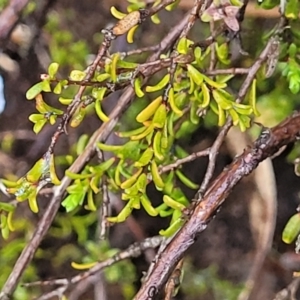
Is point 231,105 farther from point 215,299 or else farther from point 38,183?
point 215,299

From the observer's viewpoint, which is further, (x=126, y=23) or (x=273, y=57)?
(x=273, y=57)

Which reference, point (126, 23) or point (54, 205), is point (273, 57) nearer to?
point (126, 23)

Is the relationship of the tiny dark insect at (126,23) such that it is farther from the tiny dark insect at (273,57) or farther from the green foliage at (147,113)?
the tiny dark insect at (273,57)

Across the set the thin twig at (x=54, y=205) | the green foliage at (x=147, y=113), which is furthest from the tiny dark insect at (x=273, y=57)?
the thin twig at (x=54, y=205)

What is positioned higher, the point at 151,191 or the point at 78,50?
the point at 78,50

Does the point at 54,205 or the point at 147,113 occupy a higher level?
the point at 147,113

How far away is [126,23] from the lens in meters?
0.52

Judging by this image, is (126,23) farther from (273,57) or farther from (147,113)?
(273,57)

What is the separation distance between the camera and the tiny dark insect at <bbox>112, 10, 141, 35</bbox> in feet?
1.66

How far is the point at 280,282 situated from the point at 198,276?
138 mm

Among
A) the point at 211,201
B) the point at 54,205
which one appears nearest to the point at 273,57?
the point at 211,201

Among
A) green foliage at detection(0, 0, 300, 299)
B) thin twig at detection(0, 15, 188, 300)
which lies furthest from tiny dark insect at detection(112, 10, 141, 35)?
thin twig at detection(0, 15, 188, 300)

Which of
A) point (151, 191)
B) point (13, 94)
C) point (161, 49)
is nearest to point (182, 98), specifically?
point (161, 49)

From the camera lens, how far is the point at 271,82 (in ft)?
2.99
